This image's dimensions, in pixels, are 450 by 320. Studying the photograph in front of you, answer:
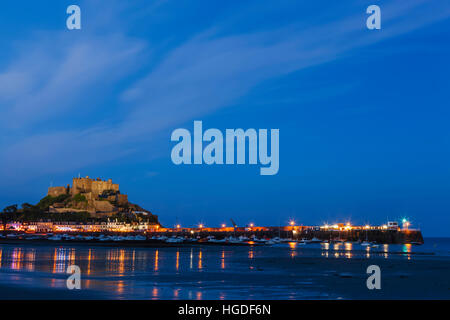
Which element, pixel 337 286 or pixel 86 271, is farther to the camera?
pixel 86 271

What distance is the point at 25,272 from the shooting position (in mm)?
38250

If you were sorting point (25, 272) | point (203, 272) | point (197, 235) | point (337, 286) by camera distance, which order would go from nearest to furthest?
point (337, 286)
point (25, 272)
point (203, 272)
point (197, 235)

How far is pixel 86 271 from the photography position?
131ft

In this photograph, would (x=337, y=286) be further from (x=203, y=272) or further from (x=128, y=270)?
(x=128, y=270)

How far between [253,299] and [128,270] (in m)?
18.6

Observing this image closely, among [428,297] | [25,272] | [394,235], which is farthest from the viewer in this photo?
[394,235]
